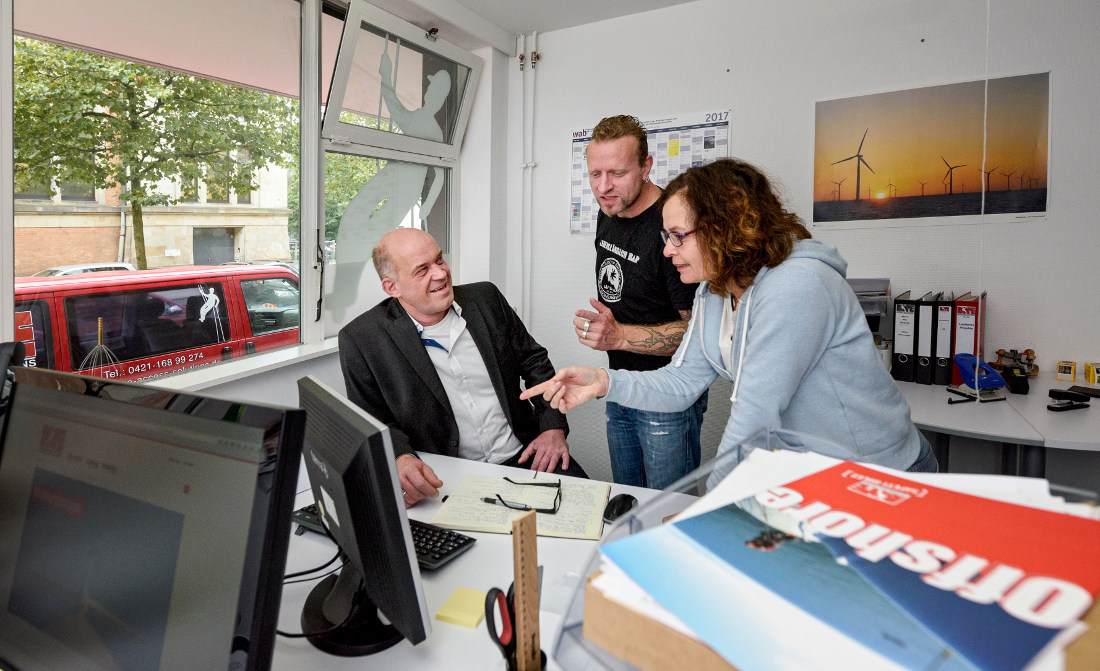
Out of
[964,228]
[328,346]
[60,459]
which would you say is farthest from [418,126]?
[60,459]

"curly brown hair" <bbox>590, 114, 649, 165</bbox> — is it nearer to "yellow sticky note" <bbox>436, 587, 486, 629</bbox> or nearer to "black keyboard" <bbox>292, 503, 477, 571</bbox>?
"black keyboard" <bbox>292, 503, 477, 571</bbox>

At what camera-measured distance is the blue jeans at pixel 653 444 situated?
81.6 inches

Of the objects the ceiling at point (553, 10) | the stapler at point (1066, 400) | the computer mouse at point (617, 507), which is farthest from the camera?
the ceiling at point (553, 10)

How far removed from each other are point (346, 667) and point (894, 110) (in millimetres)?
2937

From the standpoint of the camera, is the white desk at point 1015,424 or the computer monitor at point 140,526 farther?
the white desk at point 1015,424

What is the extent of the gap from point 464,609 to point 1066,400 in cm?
222

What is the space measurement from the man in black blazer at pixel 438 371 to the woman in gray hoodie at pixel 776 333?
642 mm

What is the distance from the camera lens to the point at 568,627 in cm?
55

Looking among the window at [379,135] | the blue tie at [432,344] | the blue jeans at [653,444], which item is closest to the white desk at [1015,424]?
the blue jeans at [653,444]

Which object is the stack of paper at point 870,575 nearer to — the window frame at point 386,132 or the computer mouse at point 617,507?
the computer mouse at point 617,507

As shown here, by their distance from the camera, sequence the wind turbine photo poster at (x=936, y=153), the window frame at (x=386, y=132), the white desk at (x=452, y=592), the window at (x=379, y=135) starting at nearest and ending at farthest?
the white desk at (x=452, y=592), the wind turbine photo poster at (x=936, y=153), the window frame at (x=386, y=132), the window at (x=379, y=135)

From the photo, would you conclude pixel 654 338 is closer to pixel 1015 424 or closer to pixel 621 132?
pixel 621 132

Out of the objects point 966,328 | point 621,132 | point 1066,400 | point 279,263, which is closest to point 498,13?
point 621,132

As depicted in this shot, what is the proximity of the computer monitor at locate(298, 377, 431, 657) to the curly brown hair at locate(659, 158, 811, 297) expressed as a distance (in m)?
0.85
